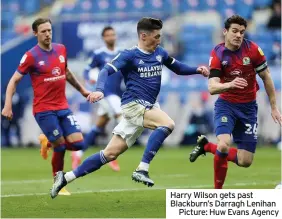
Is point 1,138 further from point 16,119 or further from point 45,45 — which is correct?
point 45,45

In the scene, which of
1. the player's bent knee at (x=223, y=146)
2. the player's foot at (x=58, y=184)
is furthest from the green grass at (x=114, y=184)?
the player's bent knee at (x=223, y=146)

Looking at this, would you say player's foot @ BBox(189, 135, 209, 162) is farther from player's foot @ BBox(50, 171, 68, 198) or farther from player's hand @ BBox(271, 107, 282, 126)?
player's foot @ BBox(50, 171, 68, 198)

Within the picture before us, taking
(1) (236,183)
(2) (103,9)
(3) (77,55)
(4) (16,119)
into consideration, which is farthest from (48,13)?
(1) (236,183)

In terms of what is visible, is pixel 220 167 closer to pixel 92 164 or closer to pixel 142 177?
pixel 142 177

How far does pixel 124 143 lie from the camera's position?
37.8ft

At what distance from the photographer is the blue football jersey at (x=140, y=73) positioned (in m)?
11.6

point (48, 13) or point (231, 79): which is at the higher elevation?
point (48, 13)

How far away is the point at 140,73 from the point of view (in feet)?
38.1

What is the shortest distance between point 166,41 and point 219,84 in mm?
15219

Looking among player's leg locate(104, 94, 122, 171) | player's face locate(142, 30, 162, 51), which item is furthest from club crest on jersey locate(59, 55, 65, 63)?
player's leg locate(104, 94, 122, 171)

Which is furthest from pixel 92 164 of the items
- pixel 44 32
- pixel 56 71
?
pixel 44 32

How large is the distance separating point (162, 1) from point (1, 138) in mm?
7583

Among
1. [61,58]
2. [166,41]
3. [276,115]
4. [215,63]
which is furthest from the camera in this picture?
[166,41]

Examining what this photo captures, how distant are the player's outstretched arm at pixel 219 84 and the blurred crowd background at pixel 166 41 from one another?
12.1m
